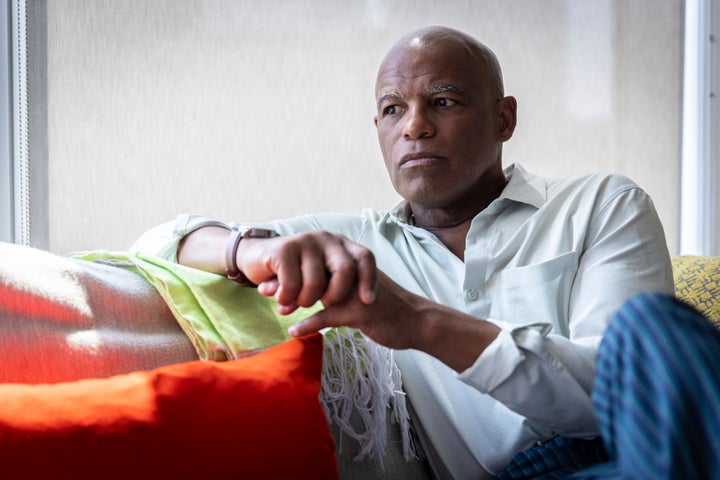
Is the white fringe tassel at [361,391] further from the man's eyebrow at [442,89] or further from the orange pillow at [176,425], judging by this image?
the man's eyebrow at [442,89]

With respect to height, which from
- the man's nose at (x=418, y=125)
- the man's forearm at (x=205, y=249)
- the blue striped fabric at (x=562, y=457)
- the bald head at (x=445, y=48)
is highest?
the bald head at (x=445, y=48)

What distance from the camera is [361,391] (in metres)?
1.24

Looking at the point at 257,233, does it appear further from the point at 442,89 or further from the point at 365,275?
the point at 442,89

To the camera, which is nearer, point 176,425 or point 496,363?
point 176,425

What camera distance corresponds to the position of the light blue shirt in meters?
1.24

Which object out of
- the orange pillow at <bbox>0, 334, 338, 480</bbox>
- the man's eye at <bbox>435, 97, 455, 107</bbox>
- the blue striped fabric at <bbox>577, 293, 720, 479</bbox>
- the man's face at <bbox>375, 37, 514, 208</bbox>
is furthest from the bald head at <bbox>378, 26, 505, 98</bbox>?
the blue striped fabric at <bbox>577, 293, 720, 479</bbox>

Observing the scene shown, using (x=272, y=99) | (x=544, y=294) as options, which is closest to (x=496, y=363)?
(x=544, y=294)

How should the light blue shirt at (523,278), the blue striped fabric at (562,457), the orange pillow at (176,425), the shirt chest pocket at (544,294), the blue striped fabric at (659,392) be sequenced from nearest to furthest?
the blue striped fabric at (659,392) → the orange pillow at (176,425) → the blue striped fabric at (562,457) → the light blue shirt at (523,278) → the shirt chest pocket at (544,294)

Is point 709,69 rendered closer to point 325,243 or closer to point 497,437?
point 497,437

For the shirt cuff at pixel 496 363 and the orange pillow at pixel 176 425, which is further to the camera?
the shirt cuff at pixel 496 363

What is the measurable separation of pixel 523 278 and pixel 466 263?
12 cm

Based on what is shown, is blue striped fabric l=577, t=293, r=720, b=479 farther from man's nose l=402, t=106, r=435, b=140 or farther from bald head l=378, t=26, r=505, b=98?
bald head l=378, t=26, r=505, b=98

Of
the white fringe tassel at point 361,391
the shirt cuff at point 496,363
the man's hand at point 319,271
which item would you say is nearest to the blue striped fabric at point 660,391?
the shirt cuff at point 496,363

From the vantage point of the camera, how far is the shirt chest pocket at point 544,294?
137 centimetres
